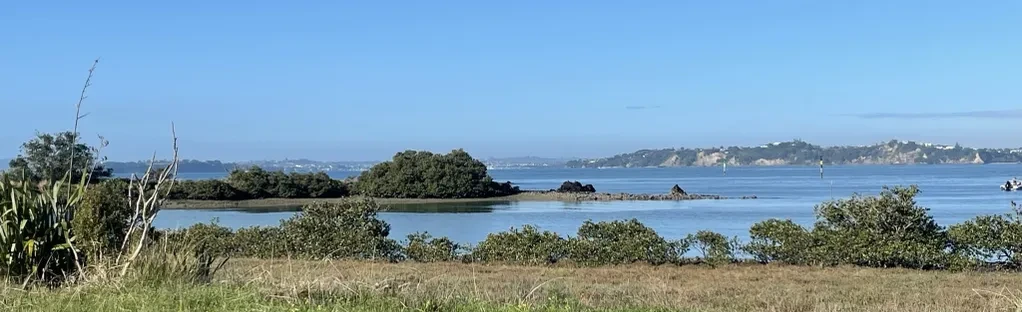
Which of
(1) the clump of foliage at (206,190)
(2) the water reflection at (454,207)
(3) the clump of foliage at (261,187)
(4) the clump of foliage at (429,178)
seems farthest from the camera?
(4) the clump of foliage at (429,178)

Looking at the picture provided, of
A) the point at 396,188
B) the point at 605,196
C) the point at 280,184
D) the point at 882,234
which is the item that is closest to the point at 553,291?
the point at 882,234

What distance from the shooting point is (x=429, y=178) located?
70.8m

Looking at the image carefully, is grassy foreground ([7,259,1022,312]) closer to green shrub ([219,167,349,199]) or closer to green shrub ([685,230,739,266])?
green shrub ([685,230,739,266])

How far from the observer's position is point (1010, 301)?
30.6ft

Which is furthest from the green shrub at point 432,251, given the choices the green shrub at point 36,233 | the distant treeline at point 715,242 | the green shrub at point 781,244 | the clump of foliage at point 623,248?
the green shrub at point 36,233

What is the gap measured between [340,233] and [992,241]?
12.5 meters

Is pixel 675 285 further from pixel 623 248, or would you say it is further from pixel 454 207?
pixel 454 207

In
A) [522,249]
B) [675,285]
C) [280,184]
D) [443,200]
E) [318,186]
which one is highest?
[280,184]

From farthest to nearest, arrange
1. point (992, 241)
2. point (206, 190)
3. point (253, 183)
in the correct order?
1. point (253, 183)
2. point (206, 190)
3. point (992, 241)

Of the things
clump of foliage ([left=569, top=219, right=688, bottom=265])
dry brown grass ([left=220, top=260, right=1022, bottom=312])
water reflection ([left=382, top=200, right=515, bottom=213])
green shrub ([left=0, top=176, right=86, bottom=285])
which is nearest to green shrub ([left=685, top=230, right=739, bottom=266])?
clump of foliage ([left=569, top=219, right=688, bottom=265])

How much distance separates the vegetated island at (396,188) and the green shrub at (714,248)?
45.4 metres

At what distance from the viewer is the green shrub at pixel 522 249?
19766 millimetres

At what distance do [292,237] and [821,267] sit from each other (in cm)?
1048

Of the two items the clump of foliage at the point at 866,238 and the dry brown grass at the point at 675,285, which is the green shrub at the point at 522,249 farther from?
the clump of foliage at the point at 866,238
